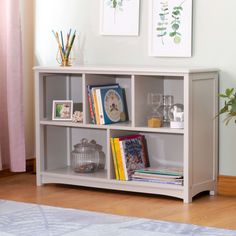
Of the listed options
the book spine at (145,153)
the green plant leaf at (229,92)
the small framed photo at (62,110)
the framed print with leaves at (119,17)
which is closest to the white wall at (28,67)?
the small framed photo at (62,110)

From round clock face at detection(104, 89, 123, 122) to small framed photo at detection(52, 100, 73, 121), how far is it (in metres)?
0.30

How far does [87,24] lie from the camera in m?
4.62

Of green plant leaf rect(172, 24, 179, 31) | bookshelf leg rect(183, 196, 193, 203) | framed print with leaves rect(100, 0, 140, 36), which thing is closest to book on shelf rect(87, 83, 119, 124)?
framed print with leaves rect(100, 0, 140, 36)

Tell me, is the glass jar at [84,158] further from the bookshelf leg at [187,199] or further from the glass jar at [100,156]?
the bookshelf leg at [187,199]

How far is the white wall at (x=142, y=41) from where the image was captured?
410cm

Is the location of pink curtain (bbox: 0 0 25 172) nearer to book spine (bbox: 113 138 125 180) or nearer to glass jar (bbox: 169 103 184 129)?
book spine (bbox: 113 138 125 180)

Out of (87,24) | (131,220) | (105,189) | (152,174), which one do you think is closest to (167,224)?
(131,220)

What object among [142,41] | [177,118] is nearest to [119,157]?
[177,118]

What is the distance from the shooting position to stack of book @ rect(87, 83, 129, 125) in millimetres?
4207

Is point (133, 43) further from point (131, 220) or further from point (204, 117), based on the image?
point (131, 220)

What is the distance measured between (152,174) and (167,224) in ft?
2.36

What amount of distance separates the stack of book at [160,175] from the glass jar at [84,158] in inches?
14.8

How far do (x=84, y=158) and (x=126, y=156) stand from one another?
352 mm

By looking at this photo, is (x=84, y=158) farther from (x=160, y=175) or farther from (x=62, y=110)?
(x=160, y=175)
